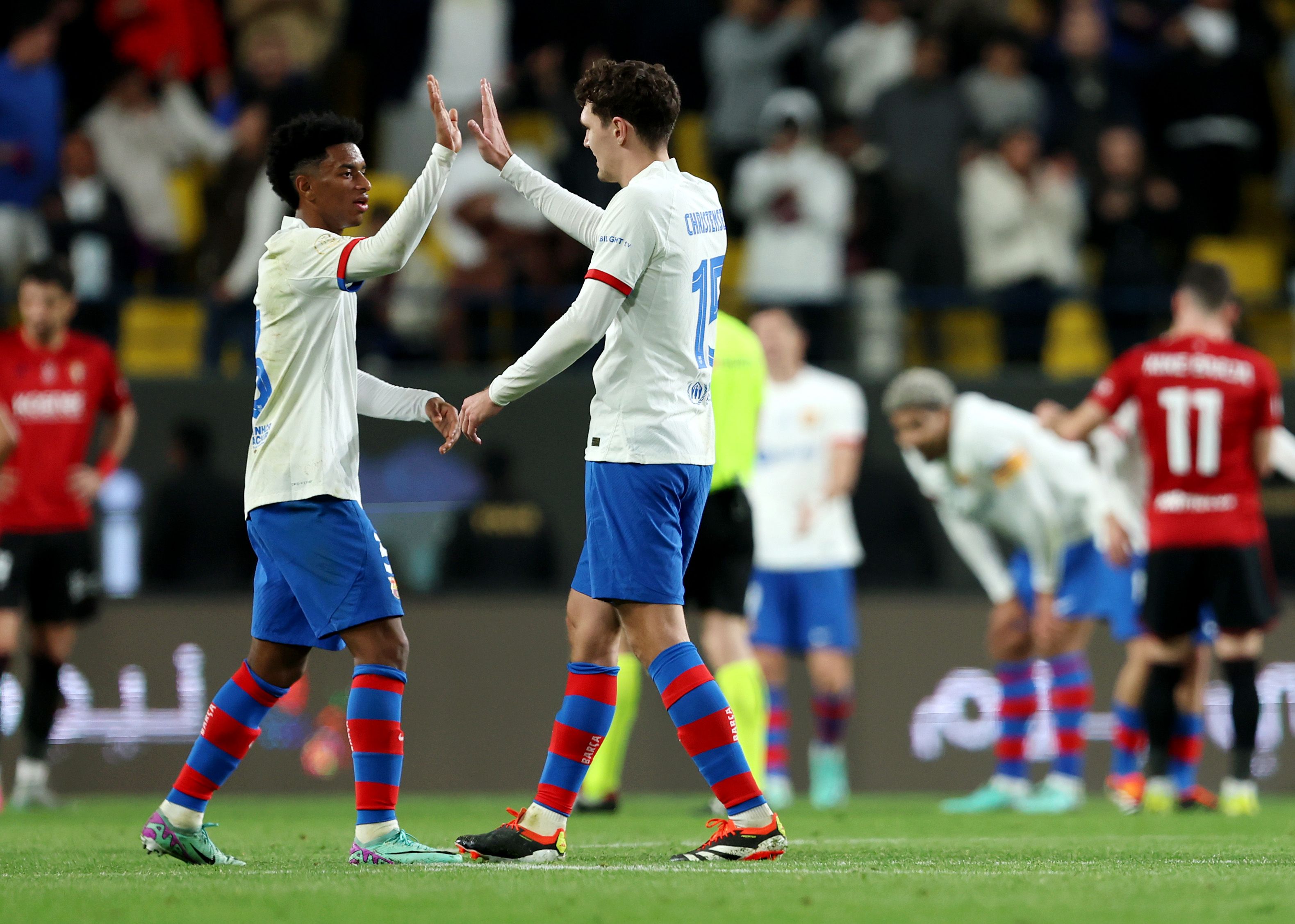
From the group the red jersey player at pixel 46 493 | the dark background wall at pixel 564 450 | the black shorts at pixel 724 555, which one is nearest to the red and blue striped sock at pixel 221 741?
the black shorts at pixel 724 555

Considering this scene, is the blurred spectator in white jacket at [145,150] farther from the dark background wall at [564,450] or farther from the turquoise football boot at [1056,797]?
the turquoise football boot at [1056,797]

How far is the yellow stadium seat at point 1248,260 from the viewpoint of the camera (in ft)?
44.8

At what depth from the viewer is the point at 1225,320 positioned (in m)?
8.52

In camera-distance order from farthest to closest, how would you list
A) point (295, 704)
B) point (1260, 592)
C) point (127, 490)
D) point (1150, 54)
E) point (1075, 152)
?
point (1150, 54) → point (1075, 152) → point (127, 490) → point (295, 704) → point (1260, 592)

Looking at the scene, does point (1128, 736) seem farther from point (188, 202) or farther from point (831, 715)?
point (188, 202)

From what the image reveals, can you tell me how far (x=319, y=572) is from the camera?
5207 millimetres

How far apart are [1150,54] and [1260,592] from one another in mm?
7706

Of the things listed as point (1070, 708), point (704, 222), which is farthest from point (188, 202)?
point (704, 222)

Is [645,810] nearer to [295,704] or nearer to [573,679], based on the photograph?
[295,704]

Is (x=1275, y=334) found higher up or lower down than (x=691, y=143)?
lower down

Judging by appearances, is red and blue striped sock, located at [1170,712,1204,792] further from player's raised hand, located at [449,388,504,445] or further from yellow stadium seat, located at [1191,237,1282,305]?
yellow stadium seat, located at [1191,237,1282,305]

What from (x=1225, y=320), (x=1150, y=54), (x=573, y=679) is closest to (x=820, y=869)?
(x=573, y=679)

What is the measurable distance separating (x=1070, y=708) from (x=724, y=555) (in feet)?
7.99

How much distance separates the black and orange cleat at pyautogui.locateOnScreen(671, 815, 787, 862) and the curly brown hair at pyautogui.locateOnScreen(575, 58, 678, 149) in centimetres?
208
